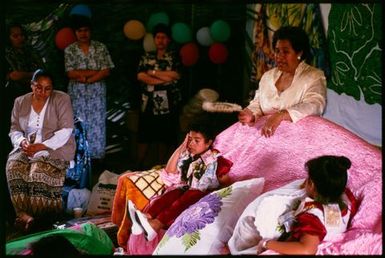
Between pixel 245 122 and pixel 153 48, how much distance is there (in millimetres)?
2394

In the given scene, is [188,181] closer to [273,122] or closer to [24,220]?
[273,122]

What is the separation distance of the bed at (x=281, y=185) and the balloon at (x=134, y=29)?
2755 millimetres

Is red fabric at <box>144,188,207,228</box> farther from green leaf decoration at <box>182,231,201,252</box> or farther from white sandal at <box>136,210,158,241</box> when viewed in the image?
green leaf decoration at <box>182,231,201,252</box>

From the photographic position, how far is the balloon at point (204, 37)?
5.41 meters

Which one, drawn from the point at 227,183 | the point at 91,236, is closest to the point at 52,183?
the point at 91,236

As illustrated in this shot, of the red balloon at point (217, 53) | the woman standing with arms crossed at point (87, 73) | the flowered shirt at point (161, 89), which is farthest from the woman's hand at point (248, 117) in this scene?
the red balloon at point (217, 53)

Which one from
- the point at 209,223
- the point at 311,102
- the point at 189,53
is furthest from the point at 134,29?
the point at 209,223

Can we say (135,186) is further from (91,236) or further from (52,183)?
(52,183)

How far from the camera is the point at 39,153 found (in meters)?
3.53

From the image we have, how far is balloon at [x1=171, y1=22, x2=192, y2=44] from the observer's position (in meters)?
5.34

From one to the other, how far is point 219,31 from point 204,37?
157 mm

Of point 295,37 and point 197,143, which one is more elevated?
point 295,37

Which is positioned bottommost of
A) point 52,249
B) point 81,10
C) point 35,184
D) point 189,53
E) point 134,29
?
point 35,184

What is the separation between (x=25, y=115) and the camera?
3549 mm
